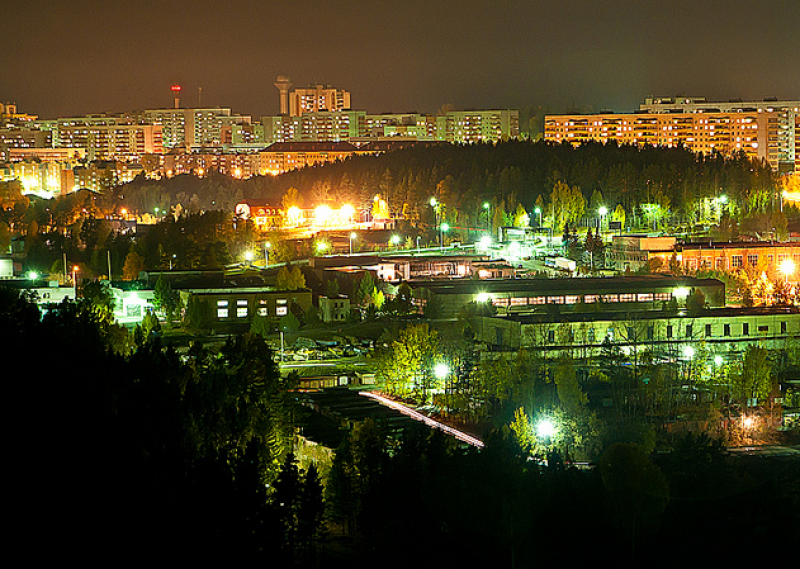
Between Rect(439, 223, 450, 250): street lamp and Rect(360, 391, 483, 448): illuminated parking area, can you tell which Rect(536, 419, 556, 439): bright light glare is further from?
Rect(439, 223, 450, 250): street lamp

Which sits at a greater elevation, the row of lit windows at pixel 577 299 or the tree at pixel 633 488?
the row of lit windows at pixel 577 299

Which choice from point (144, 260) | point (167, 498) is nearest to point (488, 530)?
point (167, 498)

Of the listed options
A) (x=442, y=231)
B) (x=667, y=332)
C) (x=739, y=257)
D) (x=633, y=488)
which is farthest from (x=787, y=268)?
(x=633, y=488)

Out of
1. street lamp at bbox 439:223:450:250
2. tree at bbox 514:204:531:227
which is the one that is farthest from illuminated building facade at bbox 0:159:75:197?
tree at bbox 514:204:531:227

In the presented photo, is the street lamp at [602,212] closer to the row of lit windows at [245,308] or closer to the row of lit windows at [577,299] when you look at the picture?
the row of lit windows at [577,299]

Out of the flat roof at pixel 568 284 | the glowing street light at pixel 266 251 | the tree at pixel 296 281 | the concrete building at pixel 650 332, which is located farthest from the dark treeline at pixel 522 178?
the concrete building at pixel 650 332

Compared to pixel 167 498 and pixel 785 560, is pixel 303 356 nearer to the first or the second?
pixel 167 498

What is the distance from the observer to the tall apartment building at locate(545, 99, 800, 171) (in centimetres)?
4528

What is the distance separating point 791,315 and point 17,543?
38.0 feet

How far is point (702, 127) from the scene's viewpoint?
A: 152 ft

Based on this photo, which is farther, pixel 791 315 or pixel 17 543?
pixel 791 315

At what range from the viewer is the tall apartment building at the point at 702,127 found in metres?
45.3

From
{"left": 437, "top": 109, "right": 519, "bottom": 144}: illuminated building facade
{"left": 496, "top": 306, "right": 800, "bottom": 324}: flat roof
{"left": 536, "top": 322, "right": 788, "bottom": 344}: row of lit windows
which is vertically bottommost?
{"left": 536, "top": 322, "right": 788, "bottom": 344}: row of lit windows

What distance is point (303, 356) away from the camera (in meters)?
16.0
